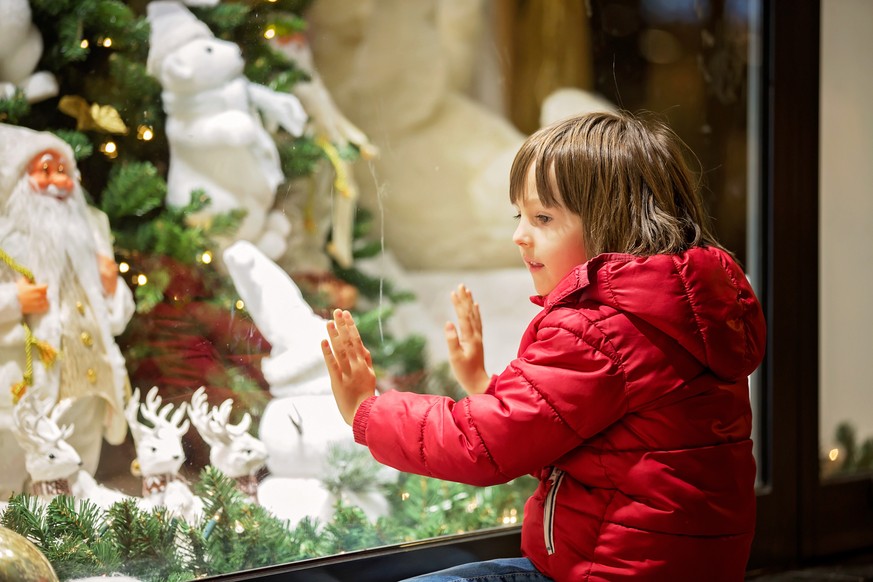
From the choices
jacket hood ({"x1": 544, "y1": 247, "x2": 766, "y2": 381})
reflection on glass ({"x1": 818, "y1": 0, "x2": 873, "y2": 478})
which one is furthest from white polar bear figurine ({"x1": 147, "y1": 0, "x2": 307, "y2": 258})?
reflection on glass ({"x1": 818, "y1": 0, "x2": 873, "y2": 478})

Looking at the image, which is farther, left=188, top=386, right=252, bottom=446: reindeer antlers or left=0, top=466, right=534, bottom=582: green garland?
left=188, top=386, right=252, bottom=446: reindeer antlers

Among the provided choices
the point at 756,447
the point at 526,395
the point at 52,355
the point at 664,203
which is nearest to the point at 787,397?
the point at 756,447

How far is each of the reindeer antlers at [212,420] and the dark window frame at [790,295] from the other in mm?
1069

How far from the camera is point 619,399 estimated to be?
104 centimetres

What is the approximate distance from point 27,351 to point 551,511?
74 centimetres

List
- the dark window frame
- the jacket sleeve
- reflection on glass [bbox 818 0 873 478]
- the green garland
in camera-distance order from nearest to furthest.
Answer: the jacket sleeve → the green garland → the dark window frame → reflection on glass [bbox 818 0 873 478]

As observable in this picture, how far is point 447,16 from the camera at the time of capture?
1723 millimetres

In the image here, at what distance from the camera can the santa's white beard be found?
4.25 ft

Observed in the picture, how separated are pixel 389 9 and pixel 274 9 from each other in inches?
9.6

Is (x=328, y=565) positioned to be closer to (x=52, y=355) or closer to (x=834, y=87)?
(x=52, y=355)

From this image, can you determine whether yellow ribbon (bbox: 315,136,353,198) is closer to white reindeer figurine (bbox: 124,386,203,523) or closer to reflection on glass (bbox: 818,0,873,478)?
white reindeer figurine (bbox: 124,386,203,523)

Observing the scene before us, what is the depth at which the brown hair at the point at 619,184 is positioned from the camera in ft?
3.64

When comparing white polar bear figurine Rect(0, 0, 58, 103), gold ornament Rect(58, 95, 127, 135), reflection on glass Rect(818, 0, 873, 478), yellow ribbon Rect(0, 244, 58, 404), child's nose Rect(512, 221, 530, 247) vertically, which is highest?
white polar bear figurine Rect(0, 0, 58, 103)

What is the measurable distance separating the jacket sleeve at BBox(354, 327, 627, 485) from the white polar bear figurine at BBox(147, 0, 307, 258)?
22.3 inches
